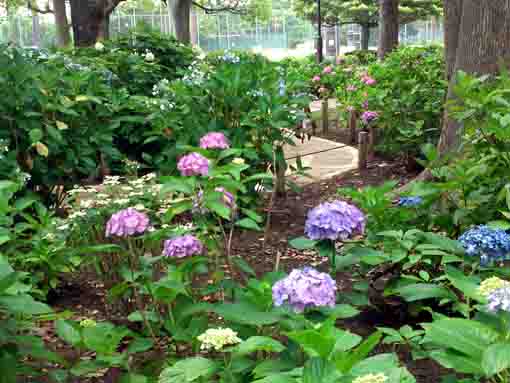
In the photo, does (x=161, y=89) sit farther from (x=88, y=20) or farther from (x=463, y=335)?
(x=88, y=20)

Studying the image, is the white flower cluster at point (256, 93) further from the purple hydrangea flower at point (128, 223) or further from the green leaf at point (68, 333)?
the green leaf at point (68, 333)

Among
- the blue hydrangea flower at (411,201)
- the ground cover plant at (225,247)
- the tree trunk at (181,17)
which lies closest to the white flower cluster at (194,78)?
the ground cover plant at (225,247)

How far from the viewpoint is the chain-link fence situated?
112ft

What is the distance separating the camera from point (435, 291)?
2.18 meters

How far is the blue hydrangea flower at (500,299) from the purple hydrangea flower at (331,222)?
0.58m

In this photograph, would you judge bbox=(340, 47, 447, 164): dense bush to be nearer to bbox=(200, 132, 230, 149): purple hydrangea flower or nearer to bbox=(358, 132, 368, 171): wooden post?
bbox=(358, 132, 368, 171): wooden post

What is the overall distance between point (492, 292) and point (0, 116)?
3.39 metres

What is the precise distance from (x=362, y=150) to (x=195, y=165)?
477cm

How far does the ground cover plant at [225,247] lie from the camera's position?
167 centimetres

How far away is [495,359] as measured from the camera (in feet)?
4.39

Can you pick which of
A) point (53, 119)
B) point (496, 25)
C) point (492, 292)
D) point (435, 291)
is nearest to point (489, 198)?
point (435, 291)

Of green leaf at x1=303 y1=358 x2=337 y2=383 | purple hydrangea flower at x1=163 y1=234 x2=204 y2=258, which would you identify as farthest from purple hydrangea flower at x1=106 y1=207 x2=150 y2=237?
green leaf at x1=303 y1=358 x2=337 y2=383

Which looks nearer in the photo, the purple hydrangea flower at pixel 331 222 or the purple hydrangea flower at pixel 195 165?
the purple hydrangea flower at pixel 331 222

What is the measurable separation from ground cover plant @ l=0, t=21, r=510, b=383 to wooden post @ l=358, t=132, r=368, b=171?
415 mm
